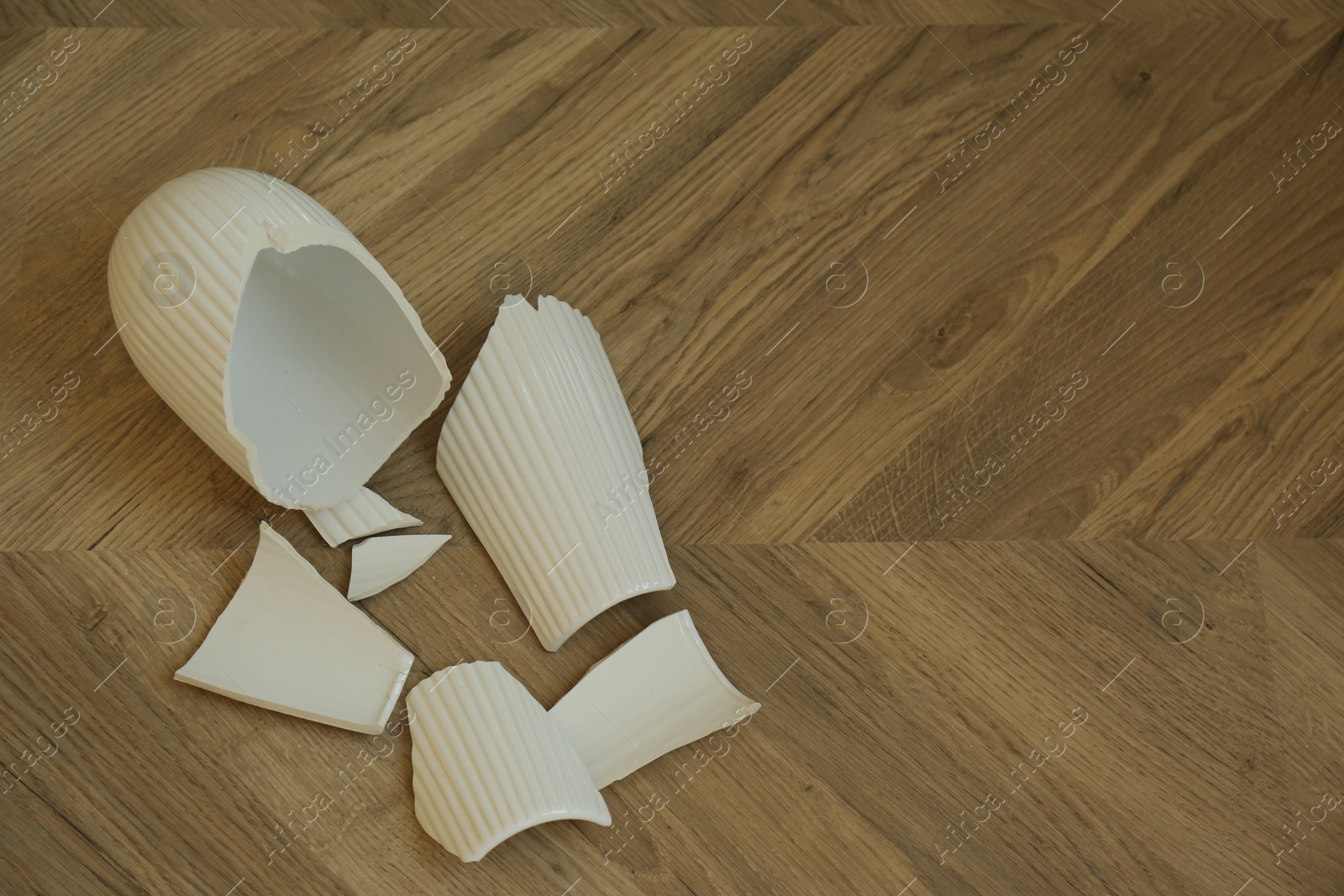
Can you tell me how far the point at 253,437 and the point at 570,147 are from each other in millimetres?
320

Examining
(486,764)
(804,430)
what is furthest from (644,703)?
(804,430)

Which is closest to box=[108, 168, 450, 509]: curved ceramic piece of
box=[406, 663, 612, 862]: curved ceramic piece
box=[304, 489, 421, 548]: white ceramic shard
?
Answer: box=[304, 489, 421, 548]: white ceramic shard

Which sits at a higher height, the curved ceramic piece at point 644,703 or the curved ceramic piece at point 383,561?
the curved ceramic piece at point 383,561

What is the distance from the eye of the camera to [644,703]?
2.27 ft

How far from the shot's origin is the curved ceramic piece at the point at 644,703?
0.69 meters

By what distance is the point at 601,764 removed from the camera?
69 centimetres

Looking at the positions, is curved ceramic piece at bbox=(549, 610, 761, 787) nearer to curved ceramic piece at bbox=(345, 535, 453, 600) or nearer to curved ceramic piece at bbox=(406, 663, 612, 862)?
curved ceramic piece at bbox=(406, 663, 612, 862)

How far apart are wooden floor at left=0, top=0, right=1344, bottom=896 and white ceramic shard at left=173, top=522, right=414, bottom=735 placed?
0.07ft

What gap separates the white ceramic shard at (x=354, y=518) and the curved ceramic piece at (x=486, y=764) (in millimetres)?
113

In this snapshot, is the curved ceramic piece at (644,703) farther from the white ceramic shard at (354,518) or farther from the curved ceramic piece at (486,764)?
the white ceramic shard at (354,518)

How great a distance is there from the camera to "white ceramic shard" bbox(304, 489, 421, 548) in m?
0.71

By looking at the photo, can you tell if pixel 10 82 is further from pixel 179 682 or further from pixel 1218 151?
pixel 1218 151

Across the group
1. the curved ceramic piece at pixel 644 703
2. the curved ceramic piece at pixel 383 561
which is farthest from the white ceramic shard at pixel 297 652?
the curved ceramic piece at pixel 644 703

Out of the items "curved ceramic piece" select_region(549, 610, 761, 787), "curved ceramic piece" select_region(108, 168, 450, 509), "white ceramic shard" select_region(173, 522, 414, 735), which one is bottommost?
"curved ceramic piece" select_region(549, 610, 761, 787)
